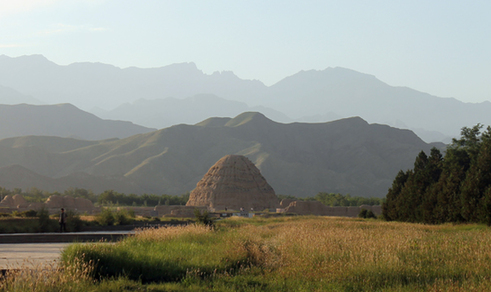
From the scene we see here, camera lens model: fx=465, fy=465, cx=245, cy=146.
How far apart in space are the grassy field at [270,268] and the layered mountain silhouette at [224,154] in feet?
305

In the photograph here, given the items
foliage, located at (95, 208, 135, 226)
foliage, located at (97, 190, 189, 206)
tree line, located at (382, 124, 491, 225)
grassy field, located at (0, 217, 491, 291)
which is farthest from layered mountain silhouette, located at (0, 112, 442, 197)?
grassy field, located at (0, 217, 491, 291)

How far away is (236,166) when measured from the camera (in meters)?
67.7

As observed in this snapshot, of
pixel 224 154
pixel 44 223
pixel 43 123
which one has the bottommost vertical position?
pixel 44 223

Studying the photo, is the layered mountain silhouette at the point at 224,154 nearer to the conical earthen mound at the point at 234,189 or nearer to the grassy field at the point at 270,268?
the conical earthen mound at the point at 234,189

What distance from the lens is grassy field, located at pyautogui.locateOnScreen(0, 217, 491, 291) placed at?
8805 mm

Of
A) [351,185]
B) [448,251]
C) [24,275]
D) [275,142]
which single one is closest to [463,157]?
[448,251]

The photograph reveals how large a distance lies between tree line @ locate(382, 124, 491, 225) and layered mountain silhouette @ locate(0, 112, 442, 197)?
237 feet

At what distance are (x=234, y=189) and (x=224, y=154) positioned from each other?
66.9 m

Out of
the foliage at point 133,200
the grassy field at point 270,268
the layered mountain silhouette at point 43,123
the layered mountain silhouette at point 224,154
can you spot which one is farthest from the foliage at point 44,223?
the layered mountain silhouette at point 43,123

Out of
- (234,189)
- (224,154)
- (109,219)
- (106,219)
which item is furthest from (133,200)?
(224,154)

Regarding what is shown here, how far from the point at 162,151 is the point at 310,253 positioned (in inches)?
4632

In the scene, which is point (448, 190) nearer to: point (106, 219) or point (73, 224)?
point (106, 219)

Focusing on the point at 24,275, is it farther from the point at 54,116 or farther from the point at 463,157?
the point at 54,116

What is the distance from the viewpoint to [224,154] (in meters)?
131
